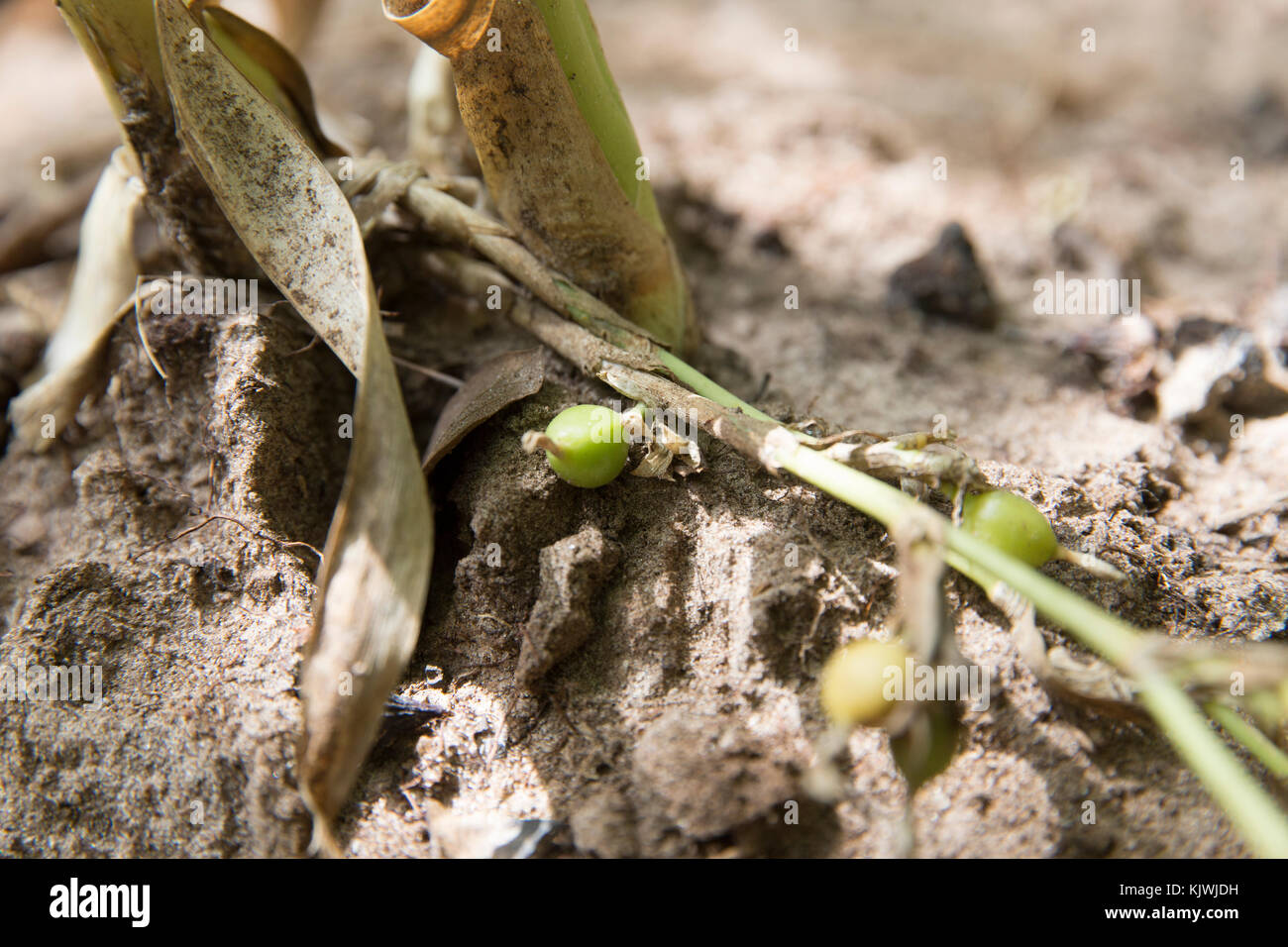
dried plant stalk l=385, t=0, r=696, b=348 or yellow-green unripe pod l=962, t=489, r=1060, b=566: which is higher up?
dried plant stalk l=385, t=0, r=696, b=348

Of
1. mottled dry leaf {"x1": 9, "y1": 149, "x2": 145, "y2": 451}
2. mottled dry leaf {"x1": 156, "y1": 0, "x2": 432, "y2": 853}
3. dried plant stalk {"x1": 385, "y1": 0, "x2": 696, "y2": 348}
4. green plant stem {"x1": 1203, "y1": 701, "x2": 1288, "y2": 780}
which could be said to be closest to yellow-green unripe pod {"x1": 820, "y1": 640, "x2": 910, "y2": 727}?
green plant stem {"x1": 1203, "y1": 701, "x2": 1288, "y2": 780}

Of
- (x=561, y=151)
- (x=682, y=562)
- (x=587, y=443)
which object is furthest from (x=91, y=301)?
(x=682, y=562)

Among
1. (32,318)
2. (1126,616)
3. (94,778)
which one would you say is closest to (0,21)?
(32,318)

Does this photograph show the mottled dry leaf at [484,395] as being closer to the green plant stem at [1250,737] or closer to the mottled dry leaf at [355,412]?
the mottled dry leaf at [355,412]

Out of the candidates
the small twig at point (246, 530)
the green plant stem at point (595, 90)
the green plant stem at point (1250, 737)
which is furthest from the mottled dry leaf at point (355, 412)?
the green plant stem at point (1250, 737)

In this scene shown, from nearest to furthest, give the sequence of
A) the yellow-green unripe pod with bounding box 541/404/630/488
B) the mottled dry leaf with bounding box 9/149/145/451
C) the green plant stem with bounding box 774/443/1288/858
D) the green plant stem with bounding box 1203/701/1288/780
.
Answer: the green plant stem with bounding box 774/443/1288/858, the green plant stem with bounding box 1203/701/1288/780, the yellow-green unripe pod with bounding box 541/404/630/488, the mottled dry leaf with bounding box 9/149/145/451

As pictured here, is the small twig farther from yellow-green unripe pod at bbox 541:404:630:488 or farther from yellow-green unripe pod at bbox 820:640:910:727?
yellow-green unripe pod at bbox 820:640:910:727
